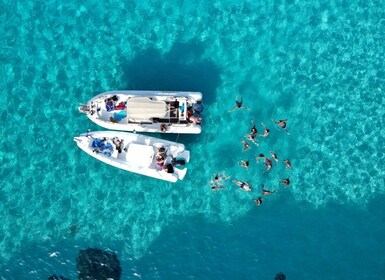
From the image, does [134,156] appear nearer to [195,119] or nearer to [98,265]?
[195,119]

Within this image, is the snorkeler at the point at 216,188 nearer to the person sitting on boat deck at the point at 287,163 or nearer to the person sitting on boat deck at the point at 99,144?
the person sitting on boat deck at the point at 287,163

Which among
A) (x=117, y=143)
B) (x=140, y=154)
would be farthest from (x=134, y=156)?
(x=117, y=143)

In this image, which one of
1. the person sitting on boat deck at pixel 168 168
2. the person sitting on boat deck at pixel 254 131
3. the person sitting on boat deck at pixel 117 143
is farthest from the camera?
the person sitting on boat deck at pixel 254 131

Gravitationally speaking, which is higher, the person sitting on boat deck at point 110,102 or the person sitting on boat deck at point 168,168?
the person sitting on boat deck at point 110,102

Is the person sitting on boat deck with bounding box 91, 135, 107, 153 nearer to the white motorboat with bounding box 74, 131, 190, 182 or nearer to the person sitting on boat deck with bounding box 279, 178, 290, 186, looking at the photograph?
the white motorboat with bounding box 74, 131, 190, 182

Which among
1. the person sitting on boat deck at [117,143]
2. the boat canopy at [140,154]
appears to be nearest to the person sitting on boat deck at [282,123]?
the boat canopy at [140,154]

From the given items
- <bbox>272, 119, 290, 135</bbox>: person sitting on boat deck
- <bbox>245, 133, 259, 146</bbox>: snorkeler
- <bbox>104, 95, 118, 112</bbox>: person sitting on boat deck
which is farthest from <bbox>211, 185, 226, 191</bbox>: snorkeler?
<bbox>104, 95, 118, 112</bbox>: person sitting on boat deck

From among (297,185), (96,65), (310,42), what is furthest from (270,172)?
(96,65)

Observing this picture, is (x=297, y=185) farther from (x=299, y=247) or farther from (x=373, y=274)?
(x=373, y=274)
